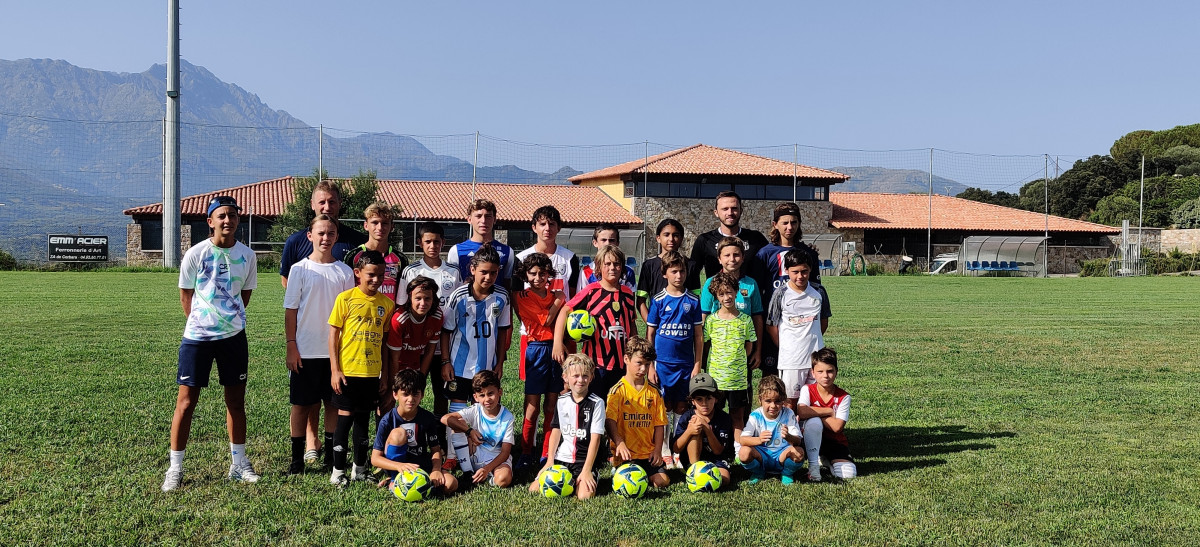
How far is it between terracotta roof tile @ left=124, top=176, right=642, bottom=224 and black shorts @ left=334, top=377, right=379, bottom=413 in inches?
1107

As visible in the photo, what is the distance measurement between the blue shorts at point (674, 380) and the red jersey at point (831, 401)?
67 cm

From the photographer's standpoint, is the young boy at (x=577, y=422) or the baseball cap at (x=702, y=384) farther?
the baseball cap at (x=702, y=384)

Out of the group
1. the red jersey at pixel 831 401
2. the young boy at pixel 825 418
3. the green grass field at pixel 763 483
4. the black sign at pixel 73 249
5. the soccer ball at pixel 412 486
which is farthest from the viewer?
the black sign at pixel 73 249

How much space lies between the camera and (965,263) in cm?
3294

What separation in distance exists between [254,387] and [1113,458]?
19.3ft

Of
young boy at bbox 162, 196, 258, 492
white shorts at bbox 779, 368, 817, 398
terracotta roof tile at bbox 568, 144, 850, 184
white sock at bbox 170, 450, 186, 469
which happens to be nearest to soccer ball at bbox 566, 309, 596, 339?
white shorts at bbox 779, 368, 817, 398

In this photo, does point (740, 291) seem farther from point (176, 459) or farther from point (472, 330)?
point (176, 459)

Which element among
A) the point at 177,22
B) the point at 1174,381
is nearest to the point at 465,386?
the point at 1174,381

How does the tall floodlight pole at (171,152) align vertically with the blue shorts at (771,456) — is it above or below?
above

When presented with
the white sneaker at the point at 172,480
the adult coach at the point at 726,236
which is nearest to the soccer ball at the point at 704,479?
the adult coach at the point at 726,236

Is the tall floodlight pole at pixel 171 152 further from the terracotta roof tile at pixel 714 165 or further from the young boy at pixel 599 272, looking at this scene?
the young boy at pixel 599 272

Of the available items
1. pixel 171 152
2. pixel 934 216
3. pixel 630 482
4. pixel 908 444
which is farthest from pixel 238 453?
pixel 934 216

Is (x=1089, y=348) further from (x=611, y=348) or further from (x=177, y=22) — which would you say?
(x=177, y=22)

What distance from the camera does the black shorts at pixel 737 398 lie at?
4.52m
